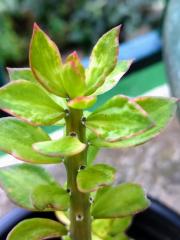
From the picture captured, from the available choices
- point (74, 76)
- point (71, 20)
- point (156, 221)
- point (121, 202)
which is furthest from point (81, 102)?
point (71, 20)

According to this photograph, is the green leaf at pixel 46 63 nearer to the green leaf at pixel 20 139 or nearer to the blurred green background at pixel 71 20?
the green leaf at pixel 20 139

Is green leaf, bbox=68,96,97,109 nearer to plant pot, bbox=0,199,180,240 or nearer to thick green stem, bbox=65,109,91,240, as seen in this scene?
thick green stem, bbox=65,109,91,240

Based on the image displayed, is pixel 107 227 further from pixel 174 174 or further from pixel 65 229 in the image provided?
pixel 174 174

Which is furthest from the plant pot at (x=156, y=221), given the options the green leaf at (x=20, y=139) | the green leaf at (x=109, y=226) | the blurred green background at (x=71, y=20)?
the blurred green background at (x=71, y=20)

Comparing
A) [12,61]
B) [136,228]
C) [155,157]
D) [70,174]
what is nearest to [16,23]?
[12,61]

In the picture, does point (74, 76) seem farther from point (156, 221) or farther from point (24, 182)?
point (156, 221)
